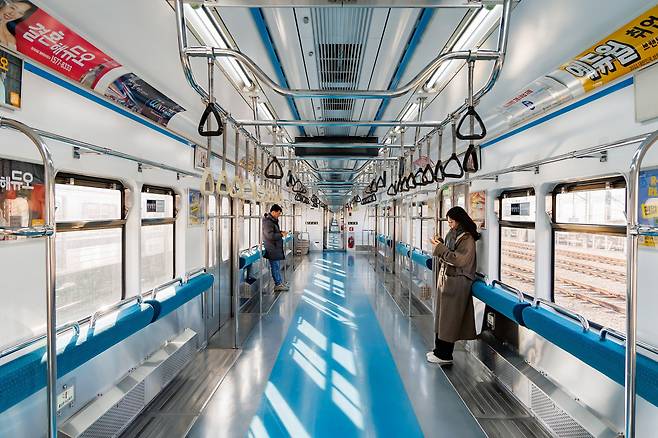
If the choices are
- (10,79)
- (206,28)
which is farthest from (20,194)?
(206,28)

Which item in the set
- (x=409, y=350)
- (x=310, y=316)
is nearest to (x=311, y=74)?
(x=409, y=350)

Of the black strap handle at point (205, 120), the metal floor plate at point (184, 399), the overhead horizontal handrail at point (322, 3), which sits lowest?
the metal floor plate at point (184, 399)

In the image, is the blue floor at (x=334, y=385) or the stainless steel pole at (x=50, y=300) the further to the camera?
the blue floor at (x=334, y=385)

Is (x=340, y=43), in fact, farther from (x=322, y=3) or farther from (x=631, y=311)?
(x=631, y=311)

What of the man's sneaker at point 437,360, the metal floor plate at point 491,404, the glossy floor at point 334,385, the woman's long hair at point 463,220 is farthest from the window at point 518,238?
the glossy floor at point 334,385

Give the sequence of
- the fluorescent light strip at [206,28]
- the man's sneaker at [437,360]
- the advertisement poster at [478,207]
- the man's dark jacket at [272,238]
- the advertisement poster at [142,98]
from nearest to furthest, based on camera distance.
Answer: the fluorescent light strip at [206,28] → the advertisement poster at [142,98] → the man's sneaker at [437,360] → the advertisement poster at [478,207] → the man's dark jacket at [272,238]

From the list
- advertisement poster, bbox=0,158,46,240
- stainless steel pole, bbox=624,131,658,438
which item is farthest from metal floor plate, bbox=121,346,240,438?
stainless steel pole, bbox=624,131,658,438

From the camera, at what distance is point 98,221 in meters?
2.77

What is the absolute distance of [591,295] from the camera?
2771 mm

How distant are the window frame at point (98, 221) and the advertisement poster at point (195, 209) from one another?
110 cm

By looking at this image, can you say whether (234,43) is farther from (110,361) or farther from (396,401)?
(396,401)

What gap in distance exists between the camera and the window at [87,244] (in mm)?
2504

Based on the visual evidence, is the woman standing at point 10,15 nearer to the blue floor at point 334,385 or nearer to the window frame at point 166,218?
the window frame at point 166,218

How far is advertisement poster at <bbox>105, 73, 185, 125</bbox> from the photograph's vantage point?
2.59m
